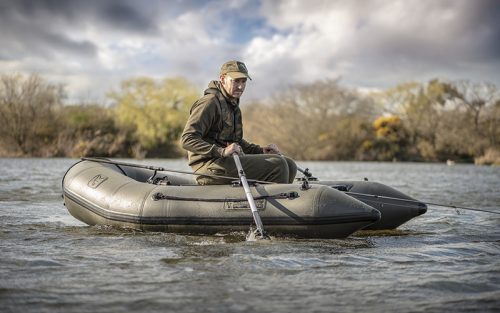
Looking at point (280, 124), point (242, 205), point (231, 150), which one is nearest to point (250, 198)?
point (242, 205)

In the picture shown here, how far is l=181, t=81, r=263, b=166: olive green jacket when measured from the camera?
576 centimetres

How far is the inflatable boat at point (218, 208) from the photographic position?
5.30 meters

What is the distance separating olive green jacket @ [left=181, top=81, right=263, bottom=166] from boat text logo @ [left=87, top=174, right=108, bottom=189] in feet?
3.34

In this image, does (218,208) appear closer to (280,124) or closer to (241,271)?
(241,271)

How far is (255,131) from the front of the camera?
37.6 metres

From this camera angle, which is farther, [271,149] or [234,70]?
[271,149]

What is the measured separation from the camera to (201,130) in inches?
230

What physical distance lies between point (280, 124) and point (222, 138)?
31.7 metres

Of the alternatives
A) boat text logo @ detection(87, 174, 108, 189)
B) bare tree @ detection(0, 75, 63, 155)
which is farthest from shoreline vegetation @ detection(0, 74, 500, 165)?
boat text logo @ detection(87, 174, 108, 189)

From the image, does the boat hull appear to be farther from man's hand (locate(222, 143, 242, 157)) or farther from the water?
man's hand (locate(222, 143, 242, 157))

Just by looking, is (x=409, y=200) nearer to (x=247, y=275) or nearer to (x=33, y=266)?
(x=247, y=275)

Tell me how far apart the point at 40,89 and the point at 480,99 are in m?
25.2

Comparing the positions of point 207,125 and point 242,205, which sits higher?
point 207,125

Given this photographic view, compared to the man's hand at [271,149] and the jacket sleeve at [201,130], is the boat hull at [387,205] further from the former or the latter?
the jacket sleeve at [201,130]
